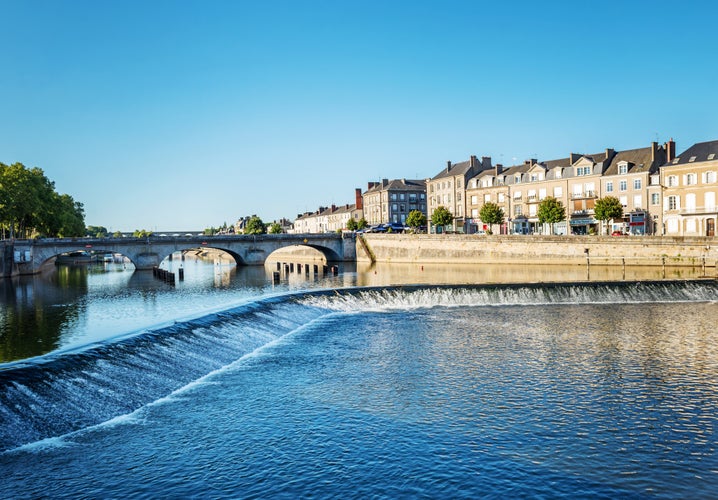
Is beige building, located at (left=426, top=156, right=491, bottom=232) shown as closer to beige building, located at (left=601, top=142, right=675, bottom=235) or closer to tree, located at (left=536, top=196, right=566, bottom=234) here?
tree, located at (left=536, top=196, right=566, bottom=234)

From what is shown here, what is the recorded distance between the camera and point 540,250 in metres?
70.9

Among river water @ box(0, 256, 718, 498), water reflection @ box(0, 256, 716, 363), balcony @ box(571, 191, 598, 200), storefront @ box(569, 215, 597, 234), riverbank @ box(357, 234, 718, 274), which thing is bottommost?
river water @ box(0, 256, 718, 498)

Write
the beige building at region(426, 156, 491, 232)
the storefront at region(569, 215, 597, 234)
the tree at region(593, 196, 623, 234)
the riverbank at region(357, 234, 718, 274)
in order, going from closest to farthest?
the riverbank at region(357, 234, 718, 274)
the tree at region(593, 196, 623, 234)
the storefront at region(569, 215, 597, 234)
the beige building at region(426, 156, 491, 232)

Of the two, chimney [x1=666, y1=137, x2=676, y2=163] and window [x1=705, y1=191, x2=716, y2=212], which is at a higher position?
chimney [x1=666, y1=137, x2=676, y2=163]

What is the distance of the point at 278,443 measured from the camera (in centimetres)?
1481

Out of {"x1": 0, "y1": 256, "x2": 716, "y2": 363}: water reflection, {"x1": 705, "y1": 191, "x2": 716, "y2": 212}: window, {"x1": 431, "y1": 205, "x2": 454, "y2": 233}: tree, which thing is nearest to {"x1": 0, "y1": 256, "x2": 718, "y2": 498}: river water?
{"x1": 0, "y1": 256, "x2": 716, "y2": 363}: water reflection

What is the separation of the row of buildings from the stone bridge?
→ 24898 mm

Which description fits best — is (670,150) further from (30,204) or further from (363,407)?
(30,204)

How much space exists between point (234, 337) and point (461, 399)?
12.7 meters

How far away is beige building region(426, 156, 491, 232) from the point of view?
10450cm

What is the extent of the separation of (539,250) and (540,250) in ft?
0.40

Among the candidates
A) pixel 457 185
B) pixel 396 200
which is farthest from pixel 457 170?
pixel 396 200

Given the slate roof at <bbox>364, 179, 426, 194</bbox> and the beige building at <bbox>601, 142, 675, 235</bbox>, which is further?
the slate roof at <bbox>364, 179, 426, 194</bbox>

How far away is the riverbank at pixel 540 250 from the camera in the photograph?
193ft
